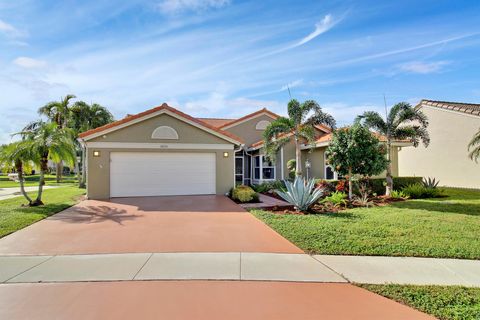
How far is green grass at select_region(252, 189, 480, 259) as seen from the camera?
6.36 m

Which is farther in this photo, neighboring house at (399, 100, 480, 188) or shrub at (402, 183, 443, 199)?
neighboring house at (399, 100, 480, 188)

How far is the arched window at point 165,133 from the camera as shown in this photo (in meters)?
15.9

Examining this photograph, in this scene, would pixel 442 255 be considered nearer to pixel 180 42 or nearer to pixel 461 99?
pixel 180 42

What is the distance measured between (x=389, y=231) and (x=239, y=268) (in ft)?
16.2

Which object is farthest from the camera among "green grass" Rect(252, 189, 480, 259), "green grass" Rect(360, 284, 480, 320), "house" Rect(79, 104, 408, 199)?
"house" Rect(79, 104, 408, 199)

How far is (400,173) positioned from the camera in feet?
81.7

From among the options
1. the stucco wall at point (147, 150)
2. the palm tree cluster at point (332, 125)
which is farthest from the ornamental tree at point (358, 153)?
the stucco wall at point (147, 150)

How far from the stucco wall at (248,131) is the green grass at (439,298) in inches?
761

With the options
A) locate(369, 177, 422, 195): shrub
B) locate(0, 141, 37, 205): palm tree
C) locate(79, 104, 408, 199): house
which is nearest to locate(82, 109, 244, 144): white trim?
locate(79, 104, 408, 199): house

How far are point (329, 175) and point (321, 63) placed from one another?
791 cm

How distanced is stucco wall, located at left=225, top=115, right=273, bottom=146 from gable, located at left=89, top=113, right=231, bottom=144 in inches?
264

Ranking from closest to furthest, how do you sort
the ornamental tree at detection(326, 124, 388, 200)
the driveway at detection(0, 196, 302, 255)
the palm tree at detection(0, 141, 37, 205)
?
1. the driveway at detection(0, 196, 302, 255)
2. the palm tree at detection(0, 141, 37, 205)
3. the ornamental tree at detection(326, 124, 388, 200)

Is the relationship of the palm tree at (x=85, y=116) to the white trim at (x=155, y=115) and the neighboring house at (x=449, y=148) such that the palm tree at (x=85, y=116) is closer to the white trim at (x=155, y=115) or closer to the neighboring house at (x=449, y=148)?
the white trim at (x=155, y=115)

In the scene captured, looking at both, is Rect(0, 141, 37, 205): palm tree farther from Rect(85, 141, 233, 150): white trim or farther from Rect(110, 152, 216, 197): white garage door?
Rect(110, 152, 216, 197): white garage door
